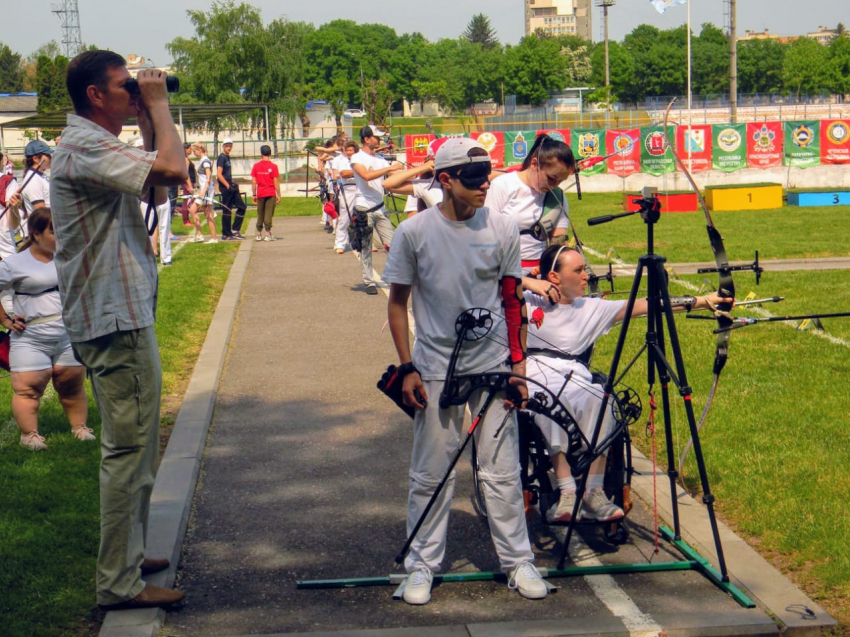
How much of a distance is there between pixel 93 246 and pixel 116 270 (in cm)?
13

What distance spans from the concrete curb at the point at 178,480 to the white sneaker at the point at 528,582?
152 cm

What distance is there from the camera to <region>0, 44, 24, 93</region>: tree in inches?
6850

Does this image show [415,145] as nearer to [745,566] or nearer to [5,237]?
[5,237]

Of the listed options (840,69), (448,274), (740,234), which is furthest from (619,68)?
(448,274)

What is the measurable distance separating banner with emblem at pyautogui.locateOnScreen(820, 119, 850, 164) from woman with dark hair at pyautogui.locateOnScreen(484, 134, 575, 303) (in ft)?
107

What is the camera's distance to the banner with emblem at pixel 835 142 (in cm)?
3566

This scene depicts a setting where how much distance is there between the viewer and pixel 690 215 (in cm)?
2509

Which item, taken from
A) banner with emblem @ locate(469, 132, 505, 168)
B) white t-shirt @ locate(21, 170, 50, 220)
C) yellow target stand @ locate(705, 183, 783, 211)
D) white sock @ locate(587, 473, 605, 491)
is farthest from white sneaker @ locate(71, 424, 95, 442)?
banner with emblem @ locate(469, 132, 505, 168)

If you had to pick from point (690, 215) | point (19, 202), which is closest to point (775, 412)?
point (19, 202)

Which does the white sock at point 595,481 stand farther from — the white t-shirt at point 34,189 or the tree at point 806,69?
the tree at point 806,69

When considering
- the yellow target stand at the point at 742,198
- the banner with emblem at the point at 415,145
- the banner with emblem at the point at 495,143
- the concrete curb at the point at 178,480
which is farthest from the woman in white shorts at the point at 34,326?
the banner with emblem at the point at 495,143

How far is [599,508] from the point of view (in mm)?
5078

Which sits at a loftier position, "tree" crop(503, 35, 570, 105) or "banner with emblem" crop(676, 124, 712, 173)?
"tree" crop(503, 35, 570, 105)

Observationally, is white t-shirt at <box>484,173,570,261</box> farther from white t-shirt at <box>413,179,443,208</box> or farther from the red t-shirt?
the red t-shirt
